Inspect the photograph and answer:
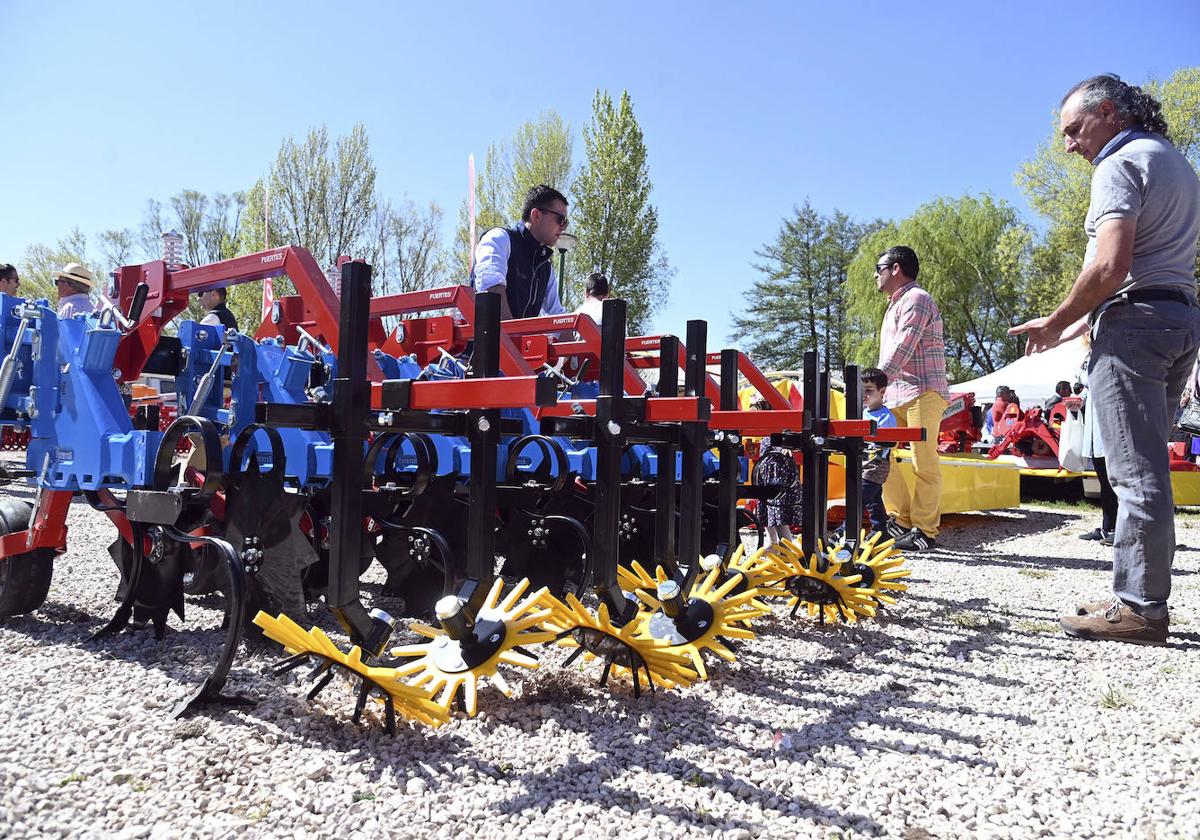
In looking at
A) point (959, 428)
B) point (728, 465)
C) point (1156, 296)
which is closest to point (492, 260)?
point (728, 465)

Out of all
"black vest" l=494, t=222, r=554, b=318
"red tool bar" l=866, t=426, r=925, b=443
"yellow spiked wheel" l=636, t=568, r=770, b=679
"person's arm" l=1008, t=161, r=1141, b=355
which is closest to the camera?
"yellow spiked wheel" l=636, t=568, r=770, b=679

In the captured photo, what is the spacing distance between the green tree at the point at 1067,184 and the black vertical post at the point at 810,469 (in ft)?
78.1

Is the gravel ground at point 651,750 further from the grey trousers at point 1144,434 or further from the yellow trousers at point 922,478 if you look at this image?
the yellow trousers at point 922,478

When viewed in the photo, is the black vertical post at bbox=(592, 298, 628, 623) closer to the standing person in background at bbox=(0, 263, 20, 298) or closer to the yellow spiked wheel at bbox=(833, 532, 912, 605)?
the yellow spiked wheel at bbox=(833, 532, 912, 605)

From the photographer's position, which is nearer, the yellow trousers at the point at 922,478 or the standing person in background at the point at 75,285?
the standing person in background at the point at 75,285

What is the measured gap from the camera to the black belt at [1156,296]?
320 centimetres

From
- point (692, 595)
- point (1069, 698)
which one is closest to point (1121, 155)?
point (1069, 698)

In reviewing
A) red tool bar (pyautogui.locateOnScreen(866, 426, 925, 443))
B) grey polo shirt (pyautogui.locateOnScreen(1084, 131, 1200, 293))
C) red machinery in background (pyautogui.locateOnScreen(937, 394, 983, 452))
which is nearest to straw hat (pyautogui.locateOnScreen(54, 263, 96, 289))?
red tool bar (pyautogui.locateOnScreen(866, 426, 925, 443))

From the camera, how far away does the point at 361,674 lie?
7.01 ft

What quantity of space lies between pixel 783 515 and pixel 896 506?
1.47 m

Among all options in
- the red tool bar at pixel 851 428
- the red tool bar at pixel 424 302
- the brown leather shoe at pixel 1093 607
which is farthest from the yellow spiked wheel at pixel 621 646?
the brown leather shoe at pixel 1093 607

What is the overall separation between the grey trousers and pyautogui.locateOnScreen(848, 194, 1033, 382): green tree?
2780 cm

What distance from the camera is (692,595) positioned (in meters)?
2.87

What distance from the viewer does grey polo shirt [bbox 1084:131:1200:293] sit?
10.4 feet
